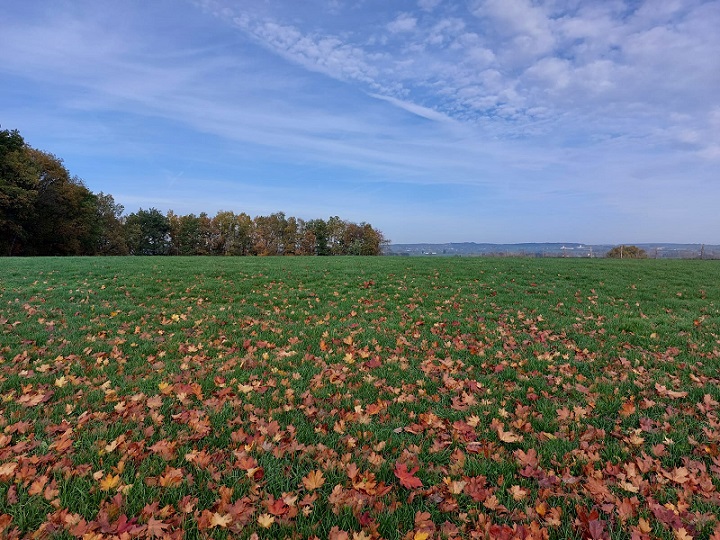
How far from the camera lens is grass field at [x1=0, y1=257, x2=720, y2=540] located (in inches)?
103

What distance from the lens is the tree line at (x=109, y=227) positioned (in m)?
38.2

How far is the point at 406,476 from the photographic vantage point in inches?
118

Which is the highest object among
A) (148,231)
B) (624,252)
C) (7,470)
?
(148,231)

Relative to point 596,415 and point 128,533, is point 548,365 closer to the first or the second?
point 596,415

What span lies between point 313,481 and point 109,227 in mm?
69288

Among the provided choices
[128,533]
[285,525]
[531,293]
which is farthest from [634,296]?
[128,533]

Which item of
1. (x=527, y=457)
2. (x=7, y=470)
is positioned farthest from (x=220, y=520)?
(x=527, y=457)

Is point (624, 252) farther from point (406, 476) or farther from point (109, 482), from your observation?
point (109, 482)

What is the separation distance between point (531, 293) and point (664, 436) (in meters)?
8.84

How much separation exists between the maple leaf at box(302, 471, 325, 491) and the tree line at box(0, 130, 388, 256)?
1806 inches

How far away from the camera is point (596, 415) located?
4.12 m

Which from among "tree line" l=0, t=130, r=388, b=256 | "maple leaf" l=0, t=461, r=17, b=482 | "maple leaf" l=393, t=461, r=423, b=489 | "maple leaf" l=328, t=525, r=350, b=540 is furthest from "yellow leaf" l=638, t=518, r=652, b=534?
"tree line" l=0, t=130, r=388, b=256

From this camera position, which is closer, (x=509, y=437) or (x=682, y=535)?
(x=682, y=535)

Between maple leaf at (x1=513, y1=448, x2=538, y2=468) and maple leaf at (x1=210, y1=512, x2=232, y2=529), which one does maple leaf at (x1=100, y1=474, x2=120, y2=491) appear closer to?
maple leaf at (x1=210, y1=512, x2=232, y2=529)
